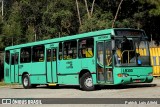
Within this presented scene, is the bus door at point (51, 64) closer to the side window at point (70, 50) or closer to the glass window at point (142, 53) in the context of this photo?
the side window at point (70, 50)

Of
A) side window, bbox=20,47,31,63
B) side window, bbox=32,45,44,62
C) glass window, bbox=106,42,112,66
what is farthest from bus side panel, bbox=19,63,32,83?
glass window, bbox=106,42,112,66

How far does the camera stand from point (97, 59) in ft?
63.8

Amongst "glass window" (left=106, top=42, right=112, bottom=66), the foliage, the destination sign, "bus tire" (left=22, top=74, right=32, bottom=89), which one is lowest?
"bus tire" (left=22, top=74, right=32, bottom=89)

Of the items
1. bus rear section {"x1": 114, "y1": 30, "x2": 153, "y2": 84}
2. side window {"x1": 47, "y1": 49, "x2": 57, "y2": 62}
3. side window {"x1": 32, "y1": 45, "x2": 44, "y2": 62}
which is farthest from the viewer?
side window {"x1": 32, "y1": 45, "x2": 44, "y2": 62}

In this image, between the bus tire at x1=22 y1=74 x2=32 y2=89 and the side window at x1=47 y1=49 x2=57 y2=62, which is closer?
the side window at x1=47 y1=49 x2=57 y2=62

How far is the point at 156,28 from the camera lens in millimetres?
50719

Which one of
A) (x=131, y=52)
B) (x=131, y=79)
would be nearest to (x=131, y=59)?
(x=131, y=52)

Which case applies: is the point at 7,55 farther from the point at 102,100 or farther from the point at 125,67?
the point at 102,100

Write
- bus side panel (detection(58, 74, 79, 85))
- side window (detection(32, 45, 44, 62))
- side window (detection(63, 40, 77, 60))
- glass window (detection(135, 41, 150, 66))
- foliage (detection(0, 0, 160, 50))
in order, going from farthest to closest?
foliage (detection(0, 0, 160, 50))
side window (detection(32, 45, 44, 62))
side window (detection(63, 40, 77, 60))
bus side panel (detection(58, 74, 79, 85))
glass window (detection(135, 41, 150, 66))

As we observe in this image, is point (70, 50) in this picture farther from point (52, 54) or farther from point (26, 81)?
point (26, 81)

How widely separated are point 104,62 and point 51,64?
16.0 ft

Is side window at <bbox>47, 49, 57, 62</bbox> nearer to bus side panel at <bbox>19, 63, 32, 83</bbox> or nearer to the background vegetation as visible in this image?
bus side panel at <bbox>19, 63, 32, 83</bbox>

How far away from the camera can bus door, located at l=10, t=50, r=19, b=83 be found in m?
27.1

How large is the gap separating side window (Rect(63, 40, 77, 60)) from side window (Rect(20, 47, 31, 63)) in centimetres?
424
